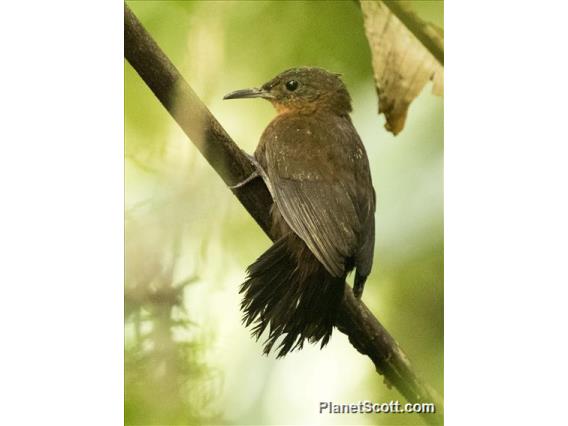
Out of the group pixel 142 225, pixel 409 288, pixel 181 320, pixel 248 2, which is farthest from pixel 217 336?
pixel 248 2

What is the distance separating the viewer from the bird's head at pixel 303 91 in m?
3.94

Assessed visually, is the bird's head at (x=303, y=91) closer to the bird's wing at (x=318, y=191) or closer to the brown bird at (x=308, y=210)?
the brown bird at (x=308, y=210)

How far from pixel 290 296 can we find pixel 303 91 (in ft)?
2.72

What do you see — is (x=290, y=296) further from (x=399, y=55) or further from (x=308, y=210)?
(x=399, y=55)

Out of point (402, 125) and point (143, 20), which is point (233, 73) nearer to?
point (143, 20)

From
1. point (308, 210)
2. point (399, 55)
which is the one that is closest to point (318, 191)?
point (308, 210)

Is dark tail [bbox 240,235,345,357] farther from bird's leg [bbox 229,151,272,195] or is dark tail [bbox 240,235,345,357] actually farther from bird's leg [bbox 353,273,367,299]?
bird's leg [bbox 229,151,272,195]

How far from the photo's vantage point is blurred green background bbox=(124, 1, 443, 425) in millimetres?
3869

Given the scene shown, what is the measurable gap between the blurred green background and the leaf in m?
0.07

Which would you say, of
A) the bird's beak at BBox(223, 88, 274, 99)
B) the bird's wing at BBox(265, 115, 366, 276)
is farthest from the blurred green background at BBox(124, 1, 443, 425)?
the bird's wing at BBox(265, 115, 366, 276)

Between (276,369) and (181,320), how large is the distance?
1.37ft

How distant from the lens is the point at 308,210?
3678mm

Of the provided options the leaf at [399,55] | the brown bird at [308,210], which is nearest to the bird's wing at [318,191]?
the brown bird at [308,210]

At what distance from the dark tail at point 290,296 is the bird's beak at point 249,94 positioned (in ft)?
1.99
